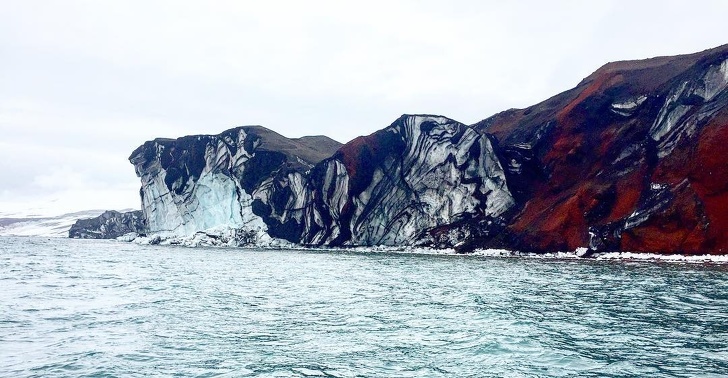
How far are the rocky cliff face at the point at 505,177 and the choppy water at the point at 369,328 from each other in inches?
1268

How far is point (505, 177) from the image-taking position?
305ft

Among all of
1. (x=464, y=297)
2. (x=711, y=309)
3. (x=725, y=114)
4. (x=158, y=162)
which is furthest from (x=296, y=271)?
(x=158, y=162)

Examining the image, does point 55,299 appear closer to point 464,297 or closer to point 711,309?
point 464,297

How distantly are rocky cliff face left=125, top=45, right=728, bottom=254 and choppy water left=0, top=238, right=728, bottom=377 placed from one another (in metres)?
32.2

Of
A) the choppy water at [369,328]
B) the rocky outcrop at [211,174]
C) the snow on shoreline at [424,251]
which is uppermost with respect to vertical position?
the rocky outcrop at [211,174]

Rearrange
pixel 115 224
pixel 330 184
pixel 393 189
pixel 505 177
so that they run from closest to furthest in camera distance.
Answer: pixel 505 177 < pixel 393 189 < pixel 330 184 < pixel 115 224

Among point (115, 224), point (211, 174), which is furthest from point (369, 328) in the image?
point (115, 224)

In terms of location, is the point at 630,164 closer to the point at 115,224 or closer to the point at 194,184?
the point at 194,184

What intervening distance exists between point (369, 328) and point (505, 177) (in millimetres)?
76693

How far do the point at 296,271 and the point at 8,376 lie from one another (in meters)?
35.5

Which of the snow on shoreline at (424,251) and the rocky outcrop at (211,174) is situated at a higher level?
the rocky outcrop at (211,174)

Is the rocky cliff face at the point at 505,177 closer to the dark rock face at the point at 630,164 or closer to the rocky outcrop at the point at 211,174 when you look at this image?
the dark rock face at the point at 630,164

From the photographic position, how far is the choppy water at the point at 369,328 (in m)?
15.2

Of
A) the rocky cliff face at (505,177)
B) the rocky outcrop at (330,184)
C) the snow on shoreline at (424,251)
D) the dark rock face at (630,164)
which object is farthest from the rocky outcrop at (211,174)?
the dark rock face at (630,164)
